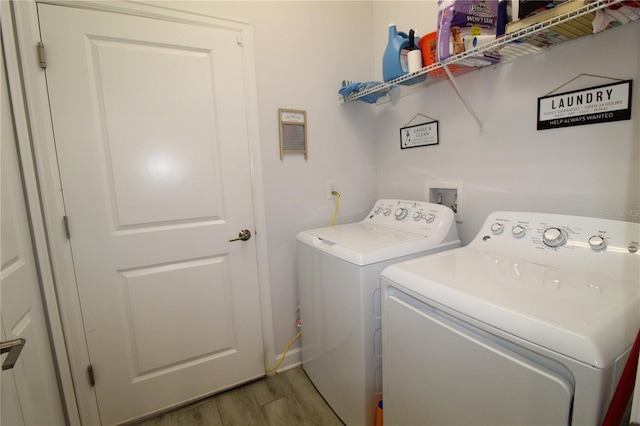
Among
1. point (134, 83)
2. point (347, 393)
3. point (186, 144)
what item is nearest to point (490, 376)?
point (347, 393)

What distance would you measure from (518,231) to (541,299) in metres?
0.45

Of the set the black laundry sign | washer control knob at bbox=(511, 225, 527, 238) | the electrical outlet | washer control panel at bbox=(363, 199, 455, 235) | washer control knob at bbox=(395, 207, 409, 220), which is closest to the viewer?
the black laundry sign

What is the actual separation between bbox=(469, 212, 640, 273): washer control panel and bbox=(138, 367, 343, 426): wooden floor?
3.96ft

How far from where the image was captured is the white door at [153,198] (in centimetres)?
134

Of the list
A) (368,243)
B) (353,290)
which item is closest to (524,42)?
(368,243)

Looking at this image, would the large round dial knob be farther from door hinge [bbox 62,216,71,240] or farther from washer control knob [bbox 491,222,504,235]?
door hinge [bbox 62,216,71,240]

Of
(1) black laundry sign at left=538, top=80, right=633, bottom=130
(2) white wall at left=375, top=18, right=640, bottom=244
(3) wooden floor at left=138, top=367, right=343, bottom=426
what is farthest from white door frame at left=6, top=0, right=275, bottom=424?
(1) black laundry sign at left=538, top=80, right=633, bottom=130

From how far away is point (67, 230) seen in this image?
4.40 feet

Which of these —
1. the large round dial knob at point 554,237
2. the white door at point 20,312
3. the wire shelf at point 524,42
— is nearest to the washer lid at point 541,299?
the large round dial knob at point 554,237

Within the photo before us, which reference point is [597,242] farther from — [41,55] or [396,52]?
[41,55]

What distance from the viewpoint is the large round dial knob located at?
1.02 m

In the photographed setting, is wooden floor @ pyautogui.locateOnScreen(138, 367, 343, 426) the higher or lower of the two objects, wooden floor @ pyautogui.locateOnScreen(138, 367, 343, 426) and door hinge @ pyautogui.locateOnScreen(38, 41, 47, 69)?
the lower

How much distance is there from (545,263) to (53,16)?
220 centimetres

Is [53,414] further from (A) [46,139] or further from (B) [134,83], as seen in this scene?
(B) [134,83]
